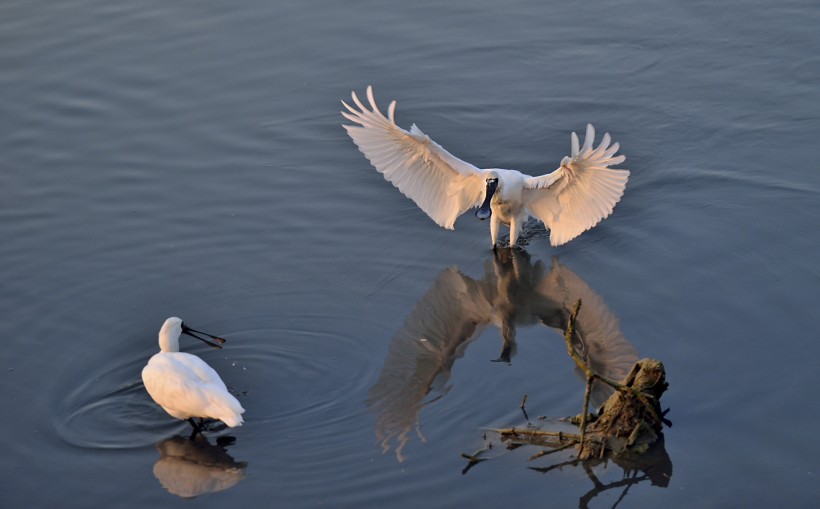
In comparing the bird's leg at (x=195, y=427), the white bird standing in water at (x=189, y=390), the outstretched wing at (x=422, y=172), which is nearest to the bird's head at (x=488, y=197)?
the outstretched wing at (x=422, y=172)

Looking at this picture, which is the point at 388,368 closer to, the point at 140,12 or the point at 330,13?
the point at 330,13

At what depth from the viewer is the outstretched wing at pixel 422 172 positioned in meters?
10.2

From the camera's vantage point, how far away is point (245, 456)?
744 centimetres

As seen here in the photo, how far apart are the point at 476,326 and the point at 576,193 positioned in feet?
5.14

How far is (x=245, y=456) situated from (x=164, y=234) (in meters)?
3.42

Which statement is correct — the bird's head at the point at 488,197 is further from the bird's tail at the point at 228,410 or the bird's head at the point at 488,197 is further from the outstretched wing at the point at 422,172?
the bird's tail at the point at 228,410

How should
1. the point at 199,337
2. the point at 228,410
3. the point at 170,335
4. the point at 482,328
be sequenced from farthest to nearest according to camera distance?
1. the point at 482,328
2. the point at 199,337
3. the point at 170,335
4. the point at 228,410

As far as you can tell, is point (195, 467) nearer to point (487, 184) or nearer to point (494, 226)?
point (487, 184)

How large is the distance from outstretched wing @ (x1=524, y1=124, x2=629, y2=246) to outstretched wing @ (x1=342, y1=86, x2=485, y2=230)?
0.55 meters

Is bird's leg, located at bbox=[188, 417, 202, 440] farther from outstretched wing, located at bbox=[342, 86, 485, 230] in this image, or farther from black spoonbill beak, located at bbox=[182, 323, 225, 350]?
outstretched wing, located at bbox=[342, 86, 485, 230]

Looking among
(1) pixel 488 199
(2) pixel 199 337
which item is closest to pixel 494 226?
(1) pixel 488 199

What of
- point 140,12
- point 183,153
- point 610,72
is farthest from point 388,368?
point 140,12

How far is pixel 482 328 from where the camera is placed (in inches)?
362

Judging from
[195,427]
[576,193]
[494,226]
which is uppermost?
[576,193]
